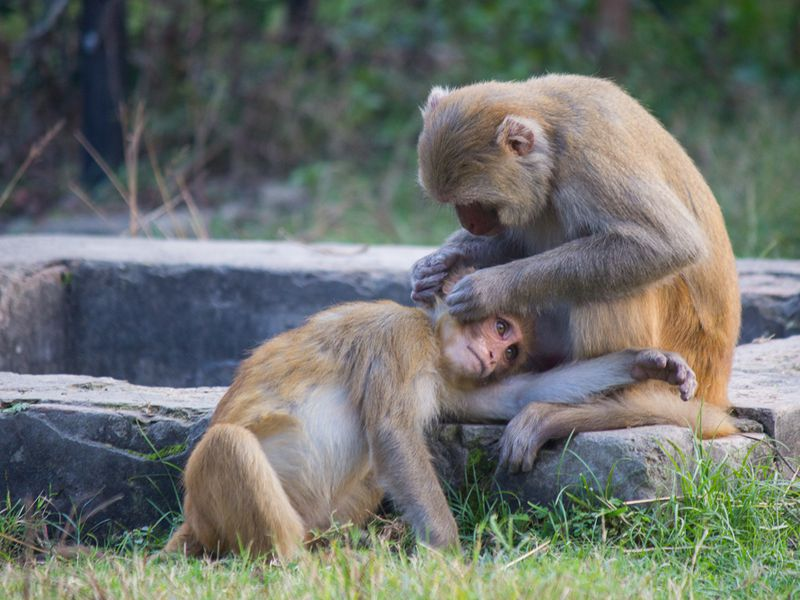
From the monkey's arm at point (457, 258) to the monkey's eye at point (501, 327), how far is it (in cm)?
43

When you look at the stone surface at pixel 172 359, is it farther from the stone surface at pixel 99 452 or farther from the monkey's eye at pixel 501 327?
the monkey's eye at pixel 501 327

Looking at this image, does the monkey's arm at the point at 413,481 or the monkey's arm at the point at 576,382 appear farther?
the monkey's arm at the point at 576,382

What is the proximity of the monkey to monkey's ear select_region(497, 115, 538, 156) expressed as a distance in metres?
0.71

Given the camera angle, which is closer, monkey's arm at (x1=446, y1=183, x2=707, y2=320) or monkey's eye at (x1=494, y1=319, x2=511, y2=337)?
monkey's arm at (x1=446, y1=183, x2=707, y2=320)

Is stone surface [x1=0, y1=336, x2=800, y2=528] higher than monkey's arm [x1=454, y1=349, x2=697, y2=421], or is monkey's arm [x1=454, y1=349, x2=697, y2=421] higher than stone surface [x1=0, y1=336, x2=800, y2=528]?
monkey's arm [x1=454, y1=349, x2=697, y2=421]

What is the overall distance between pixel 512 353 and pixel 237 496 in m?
1.37

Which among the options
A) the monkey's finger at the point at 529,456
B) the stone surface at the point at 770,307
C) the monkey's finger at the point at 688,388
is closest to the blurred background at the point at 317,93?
the stone surface at the point at 770,307

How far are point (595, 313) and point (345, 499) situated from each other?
1288 millimetres

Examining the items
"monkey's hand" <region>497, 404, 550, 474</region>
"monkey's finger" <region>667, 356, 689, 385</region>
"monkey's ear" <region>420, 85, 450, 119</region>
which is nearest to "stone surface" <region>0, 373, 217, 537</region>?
"monkey's hand" <region>497, 404, 550, 474</region>

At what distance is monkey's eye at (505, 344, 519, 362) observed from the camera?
16.0 ft

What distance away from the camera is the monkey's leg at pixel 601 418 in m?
4.52

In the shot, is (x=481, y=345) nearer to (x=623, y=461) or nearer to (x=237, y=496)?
(x=623, y=461)

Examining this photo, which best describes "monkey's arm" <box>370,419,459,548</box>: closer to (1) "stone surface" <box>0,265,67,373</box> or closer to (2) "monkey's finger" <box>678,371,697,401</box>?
(2) "monkey's finger" <box>678,371,697,401</box>

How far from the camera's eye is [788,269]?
725 cm
